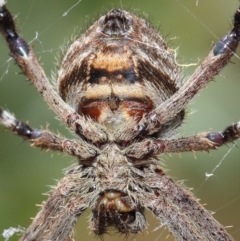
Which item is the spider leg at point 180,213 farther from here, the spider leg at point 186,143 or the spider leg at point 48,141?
the spider leg at point 48,141

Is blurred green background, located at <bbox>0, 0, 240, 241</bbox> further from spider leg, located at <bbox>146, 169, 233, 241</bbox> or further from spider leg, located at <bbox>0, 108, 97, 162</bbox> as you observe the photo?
spider leg, located at <bbox>0, 108, 97, 162</bbox>

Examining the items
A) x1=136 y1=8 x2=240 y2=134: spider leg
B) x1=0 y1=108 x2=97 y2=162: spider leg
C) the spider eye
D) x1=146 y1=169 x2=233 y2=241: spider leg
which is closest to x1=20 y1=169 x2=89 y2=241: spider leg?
x1=0 y1=108 x2=97 y2=162: spider leg

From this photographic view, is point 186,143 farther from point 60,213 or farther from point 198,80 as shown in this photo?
point 60,213

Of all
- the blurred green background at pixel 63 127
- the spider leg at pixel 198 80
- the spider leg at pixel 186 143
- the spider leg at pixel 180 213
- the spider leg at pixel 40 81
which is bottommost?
the spider leg at pixel 180 213

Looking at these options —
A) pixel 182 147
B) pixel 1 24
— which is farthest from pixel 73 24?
pixel 182 147

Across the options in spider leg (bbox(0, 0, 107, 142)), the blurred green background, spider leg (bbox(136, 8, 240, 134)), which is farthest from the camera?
the blurred green background

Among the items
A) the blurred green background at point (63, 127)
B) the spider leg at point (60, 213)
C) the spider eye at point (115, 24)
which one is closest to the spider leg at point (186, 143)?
the spider leg at point (60, 213)
